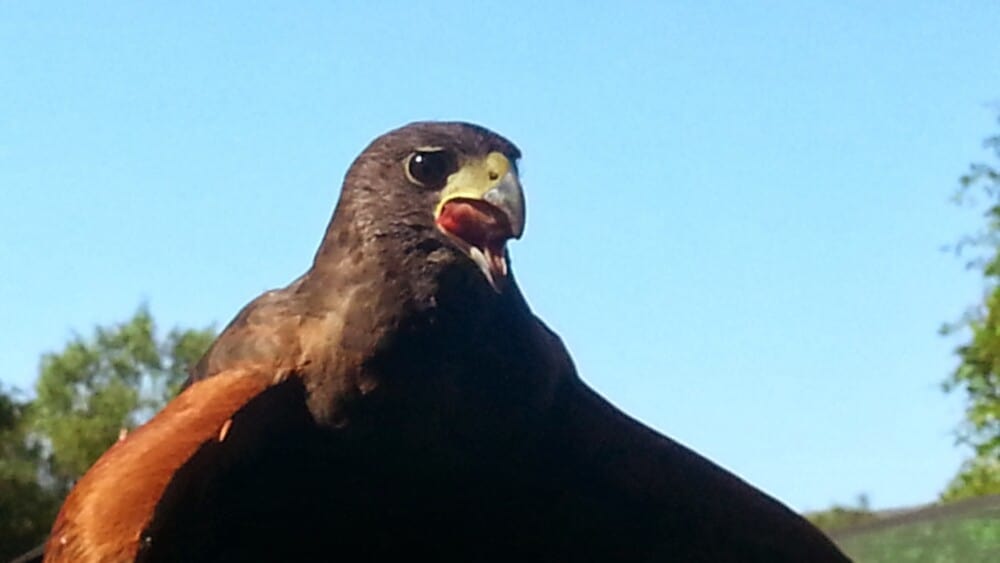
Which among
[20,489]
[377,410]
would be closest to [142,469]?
[377,410]

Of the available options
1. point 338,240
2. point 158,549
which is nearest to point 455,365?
point 338,240

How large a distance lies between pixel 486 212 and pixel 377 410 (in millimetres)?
463

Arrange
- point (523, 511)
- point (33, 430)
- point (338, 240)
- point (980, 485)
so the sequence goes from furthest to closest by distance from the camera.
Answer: point (33, 430)
point (980, 485)
point (523, 511)
point (338, 240)

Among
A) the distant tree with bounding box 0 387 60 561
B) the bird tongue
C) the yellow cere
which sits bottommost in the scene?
the bird tongue

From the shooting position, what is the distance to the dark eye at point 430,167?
11.5 ft

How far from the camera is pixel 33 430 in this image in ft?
110

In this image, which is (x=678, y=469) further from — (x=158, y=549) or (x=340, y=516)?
(x=158, y=549)

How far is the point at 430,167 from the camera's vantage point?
3.52 m

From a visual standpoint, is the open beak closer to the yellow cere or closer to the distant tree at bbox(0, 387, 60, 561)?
the yellow cere

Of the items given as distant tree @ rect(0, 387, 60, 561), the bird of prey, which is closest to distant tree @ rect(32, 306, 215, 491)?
distant tree @ rect(0, 387, 60, 561)

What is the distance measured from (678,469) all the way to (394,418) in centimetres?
84

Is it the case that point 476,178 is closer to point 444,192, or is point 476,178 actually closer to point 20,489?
point 444,192

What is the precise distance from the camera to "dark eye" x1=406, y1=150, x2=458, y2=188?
350cm

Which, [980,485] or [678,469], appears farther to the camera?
[980,485]
